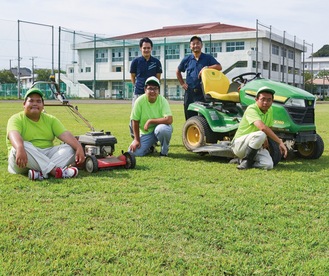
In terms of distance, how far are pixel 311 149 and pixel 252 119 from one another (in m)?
1.45

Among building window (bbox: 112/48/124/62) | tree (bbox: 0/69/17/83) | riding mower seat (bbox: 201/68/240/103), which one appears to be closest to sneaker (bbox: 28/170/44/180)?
riding mower seat (bbox: 201/68/240/103)

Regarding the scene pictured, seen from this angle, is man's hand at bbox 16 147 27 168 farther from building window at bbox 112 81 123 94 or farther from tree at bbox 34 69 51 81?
tree at bbox 34 69 51 81

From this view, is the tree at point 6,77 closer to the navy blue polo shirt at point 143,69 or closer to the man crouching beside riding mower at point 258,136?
the navy blue polo shirt at point 143,69

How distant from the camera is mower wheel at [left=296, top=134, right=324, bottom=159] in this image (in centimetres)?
633

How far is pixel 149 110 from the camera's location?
656 cm

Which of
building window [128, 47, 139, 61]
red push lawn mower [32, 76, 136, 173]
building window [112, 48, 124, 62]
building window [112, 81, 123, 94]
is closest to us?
red push lawn mower [32, 76, 136, 173]

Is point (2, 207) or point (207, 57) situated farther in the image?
point (207, 57)

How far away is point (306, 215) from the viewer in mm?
3525

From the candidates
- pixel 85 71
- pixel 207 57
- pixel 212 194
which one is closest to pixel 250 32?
pixel 85 71

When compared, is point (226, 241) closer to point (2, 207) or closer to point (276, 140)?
point (2, 207)

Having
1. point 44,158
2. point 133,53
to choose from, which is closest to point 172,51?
point 133,53

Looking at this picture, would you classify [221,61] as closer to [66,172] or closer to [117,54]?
[117,54]

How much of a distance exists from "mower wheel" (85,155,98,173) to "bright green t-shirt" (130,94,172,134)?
58.6 inches

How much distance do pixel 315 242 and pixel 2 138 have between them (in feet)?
22.1
